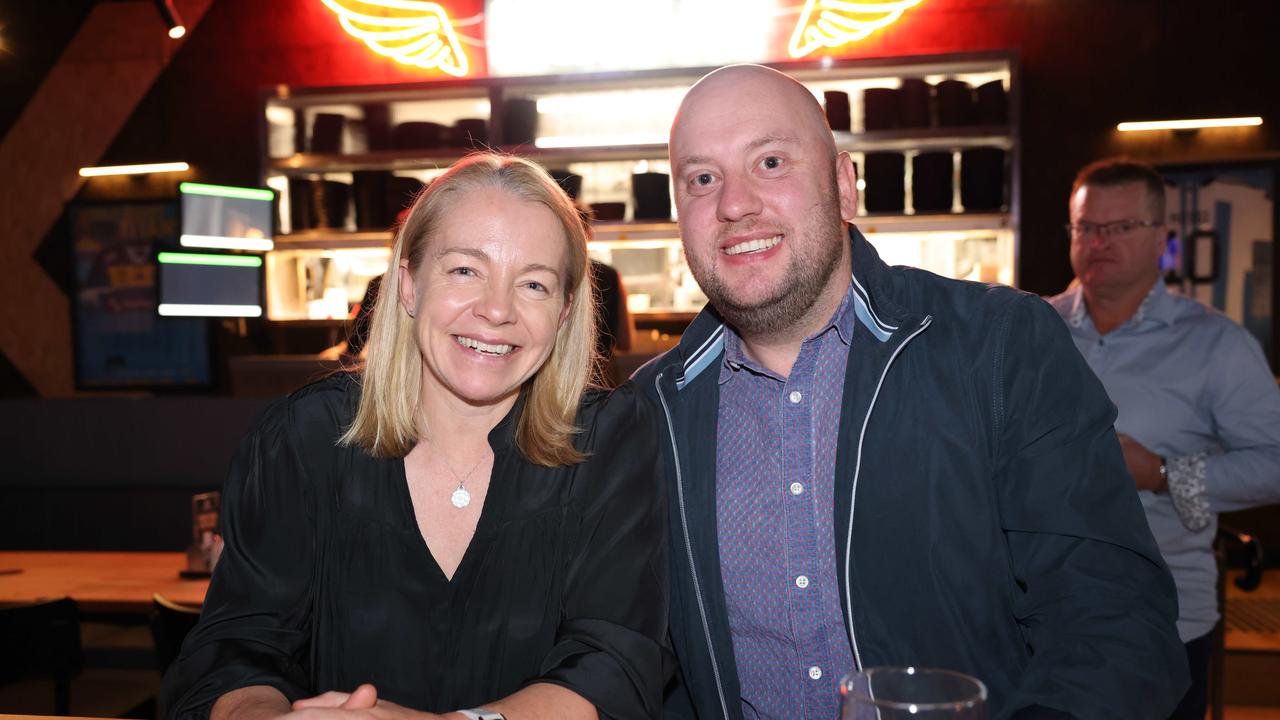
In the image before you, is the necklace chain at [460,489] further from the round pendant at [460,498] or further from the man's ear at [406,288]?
the man's ear at [406,288]

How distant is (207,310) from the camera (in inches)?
226

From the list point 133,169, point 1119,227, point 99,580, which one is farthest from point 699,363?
point 133,169

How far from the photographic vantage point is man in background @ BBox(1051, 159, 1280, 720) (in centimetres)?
244

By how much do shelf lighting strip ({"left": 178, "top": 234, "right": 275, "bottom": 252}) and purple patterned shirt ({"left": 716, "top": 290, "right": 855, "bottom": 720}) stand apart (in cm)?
483

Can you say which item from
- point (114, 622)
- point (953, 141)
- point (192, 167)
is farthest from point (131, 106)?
point (953, 141)

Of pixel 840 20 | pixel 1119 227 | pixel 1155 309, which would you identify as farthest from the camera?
pixel 840 20

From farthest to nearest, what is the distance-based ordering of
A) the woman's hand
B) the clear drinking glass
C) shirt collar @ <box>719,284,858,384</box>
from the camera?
shirt collar @ <box>719,284,858,384</box> → the woman's hand → the clear drinking glass

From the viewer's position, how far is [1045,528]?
1505 millimetres

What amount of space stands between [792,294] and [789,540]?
0.43 m

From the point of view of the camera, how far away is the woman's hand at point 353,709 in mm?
1237

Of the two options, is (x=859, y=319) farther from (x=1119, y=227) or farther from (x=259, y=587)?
(x=1119, y=227)

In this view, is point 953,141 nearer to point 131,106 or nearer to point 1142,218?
point 1142,218

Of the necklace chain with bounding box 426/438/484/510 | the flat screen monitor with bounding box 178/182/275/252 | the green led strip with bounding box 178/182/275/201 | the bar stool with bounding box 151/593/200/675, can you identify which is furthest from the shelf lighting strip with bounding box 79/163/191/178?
the necklace chain with bounding box 426/438/484/510

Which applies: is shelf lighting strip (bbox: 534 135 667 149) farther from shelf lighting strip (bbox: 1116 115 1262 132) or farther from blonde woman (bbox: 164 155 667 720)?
Answer: blonde woman (bbox: 164 155 667 720)
